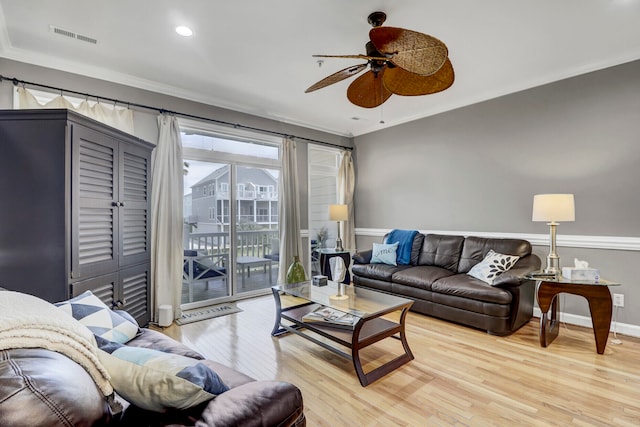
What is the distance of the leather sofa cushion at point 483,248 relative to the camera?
3.56 metres

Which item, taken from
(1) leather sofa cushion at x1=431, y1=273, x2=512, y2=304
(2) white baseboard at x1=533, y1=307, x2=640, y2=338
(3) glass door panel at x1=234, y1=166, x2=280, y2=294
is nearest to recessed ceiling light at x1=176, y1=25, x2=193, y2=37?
(3) glass door panel at x1=234, y1=166, x2=280, y2=294

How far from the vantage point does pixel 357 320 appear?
2414mm

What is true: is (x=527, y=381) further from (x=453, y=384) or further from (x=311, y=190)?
(x=311, y=190)

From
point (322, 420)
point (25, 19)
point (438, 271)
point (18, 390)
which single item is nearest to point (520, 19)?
point (438, 271)

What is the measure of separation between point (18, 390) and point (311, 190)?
477cm

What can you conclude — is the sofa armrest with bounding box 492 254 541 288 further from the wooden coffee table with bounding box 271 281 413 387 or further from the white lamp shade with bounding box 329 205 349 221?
the white lamp shade with bounding box 329 205 349 221

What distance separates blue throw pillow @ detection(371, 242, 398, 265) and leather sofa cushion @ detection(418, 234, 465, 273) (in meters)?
0.38

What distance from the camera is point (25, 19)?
2.43m

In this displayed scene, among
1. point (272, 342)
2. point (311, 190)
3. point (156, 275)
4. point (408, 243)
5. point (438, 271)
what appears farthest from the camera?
point (311, 190)

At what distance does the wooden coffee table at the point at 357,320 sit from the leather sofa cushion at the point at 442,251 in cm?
162

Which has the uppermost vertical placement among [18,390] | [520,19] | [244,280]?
[520,19]

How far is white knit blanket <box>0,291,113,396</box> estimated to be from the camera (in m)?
0.80

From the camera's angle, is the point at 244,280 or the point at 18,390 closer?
the point at 18,390

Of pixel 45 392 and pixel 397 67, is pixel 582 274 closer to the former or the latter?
pixel 397 67
